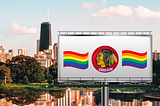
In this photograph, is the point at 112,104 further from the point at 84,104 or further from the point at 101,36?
the point at 101,36

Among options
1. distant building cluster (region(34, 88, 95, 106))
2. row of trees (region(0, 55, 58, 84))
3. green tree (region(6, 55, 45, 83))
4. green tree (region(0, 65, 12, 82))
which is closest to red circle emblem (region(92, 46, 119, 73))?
distant building cluster (region(34, 88, 95, 106))

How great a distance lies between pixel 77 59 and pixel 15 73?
49048mm

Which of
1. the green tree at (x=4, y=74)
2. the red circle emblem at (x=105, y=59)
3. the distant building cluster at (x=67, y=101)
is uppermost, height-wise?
the red circle emblem at (x=105, y=59)

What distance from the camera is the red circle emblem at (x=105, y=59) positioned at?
75.4ft

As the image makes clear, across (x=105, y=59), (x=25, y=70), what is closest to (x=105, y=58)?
(x=105, y=59)

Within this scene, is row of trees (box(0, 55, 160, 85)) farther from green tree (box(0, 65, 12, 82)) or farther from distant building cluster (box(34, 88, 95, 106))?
distant building cluster (box(34, 88, 95, 106))

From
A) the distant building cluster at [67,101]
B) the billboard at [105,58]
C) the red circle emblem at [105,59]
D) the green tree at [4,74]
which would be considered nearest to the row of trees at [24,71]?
the green tree at [4,74]

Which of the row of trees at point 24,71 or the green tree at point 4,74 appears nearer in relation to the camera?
the green tree at point 4,74

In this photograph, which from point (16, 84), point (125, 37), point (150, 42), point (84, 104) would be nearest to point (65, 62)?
point (125, 37)

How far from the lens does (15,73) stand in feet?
227

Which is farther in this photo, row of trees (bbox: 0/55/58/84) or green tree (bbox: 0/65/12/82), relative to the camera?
row of trees (bbox: 0/55/58/84)

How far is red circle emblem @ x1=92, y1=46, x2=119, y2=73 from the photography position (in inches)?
905

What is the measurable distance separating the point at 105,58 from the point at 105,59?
0.29 ft

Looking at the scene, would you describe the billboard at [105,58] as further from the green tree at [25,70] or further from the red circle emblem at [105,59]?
the green tree at [25,70]
